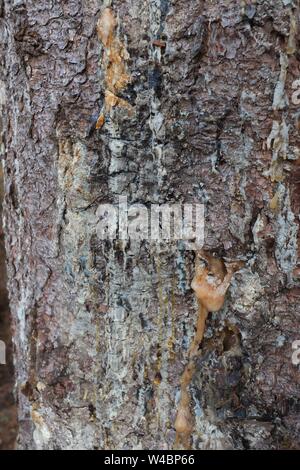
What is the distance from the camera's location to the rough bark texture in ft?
2.58

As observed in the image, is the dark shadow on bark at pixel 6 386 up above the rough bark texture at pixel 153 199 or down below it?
below

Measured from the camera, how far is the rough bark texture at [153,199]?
2.58 ft

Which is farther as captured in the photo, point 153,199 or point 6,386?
point 6,386

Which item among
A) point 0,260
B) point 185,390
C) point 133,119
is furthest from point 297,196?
point 0,260

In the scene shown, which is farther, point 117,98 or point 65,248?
point 65,248

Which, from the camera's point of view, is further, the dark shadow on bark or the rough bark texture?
the dark shadow on bark

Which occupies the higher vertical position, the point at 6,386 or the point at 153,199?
the point at 153,199

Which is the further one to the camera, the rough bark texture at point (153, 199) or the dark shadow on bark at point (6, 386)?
the dark shadow on bark at point (6, 386)

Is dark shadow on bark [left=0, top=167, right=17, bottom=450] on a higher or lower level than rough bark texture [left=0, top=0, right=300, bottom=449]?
lower

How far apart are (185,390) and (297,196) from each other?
1.42 feet

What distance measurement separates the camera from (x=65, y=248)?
3.02 ft

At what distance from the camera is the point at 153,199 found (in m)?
0.86
